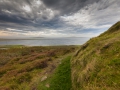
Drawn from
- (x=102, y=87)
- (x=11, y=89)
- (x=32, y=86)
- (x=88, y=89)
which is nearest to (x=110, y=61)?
(x=102, y=87)

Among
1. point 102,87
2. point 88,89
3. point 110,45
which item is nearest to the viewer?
point 102,87

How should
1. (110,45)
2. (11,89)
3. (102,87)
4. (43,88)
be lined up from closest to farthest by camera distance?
(102,87)
(110,45)
(43,88)
(11,89)

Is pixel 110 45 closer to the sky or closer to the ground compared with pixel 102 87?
closer to the sky

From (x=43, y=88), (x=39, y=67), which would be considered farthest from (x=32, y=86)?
(x=39, y=67)

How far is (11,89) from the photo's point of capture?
12.6 metres

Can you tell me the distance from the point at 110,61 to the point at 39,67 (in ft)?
52.5

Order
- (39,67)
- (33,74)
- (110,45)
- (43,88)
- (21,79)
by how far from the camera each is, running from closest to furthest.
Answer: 1. (110,45)
2. (43,88)
3. (21,79)
4. (33,74)
5. (39,67)

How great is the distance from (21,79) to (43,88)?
539 cm

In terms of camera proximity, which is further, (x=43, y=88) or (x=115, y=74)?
(x=43, y=88)

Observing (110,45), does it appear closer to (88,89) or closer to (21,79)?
(88,89)

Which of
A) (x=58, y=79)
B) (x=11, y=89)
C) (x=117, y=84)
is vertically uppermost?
(x=117, y=84)

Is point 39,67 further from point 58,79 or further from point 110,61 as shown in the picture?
point 110,61

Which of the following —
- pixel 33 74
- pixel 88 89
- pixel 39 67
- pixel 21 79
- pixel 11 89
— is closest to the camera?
pixel 88 89

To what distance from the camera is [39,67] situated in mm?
19969
